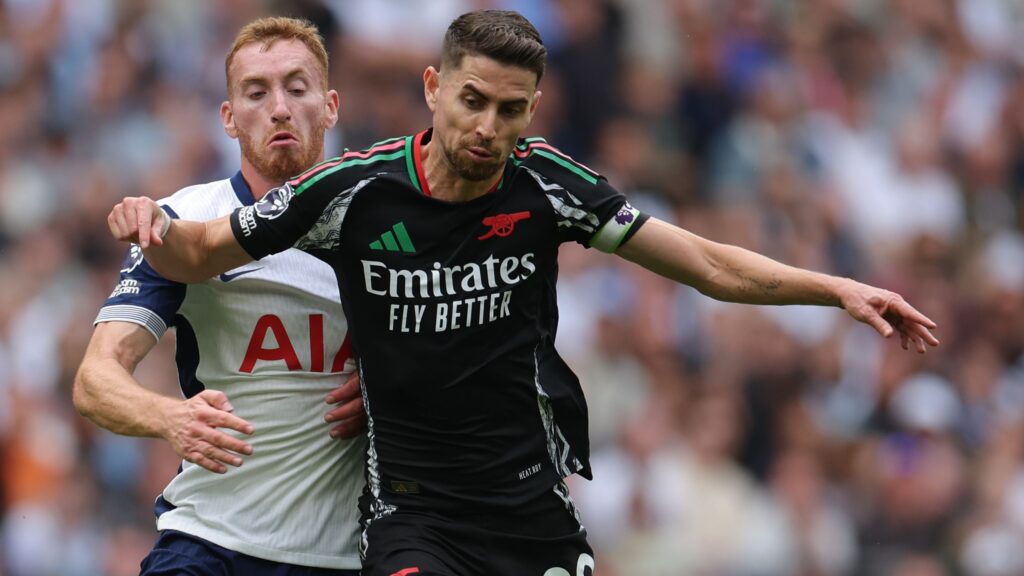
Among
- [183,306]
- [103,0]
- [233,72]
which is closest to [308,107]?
[233,72]

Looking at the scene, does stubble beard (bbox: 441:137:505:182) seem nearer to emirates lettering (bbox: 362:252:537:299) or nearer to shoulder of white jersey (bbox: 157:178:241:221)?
emirates lettering (bbox: 362:252:537:299)

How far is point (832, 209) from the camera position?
12.9m

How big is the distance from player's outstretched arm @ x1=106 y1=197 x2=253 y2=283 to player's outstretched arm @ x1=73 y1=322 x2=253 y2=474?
0.32 m

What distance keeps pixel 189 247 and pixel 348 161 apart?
1.92 feet

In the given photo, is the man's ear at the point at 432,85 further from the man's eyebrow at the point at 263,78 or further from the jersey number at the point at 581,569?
the jersey number at the point at 581,569

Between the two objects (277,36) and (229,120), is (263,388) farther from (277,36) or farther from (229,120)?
(277,36)

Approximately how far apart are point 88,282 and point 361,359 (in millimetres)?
5727

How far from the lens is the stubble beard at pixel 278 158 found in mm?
5879

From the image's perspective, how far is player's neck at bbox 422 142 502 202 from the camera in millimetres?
5383

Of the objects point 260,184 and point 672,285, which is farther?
point 672,285

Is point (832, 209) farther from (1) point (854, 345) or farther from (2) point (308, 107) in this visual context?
(2) point (308, 107)

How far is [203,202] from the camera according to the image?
5.82 m

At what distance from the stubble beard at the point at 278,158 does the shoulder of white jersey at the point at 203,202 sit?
0.14m

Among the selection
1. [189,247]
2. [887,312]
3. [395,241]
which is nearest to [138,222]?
[189,247]
